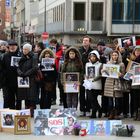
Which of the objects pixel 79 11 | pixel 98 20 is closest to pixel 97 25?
pixel 98 20

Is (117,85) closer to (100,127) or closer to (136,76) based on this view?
(136,76)

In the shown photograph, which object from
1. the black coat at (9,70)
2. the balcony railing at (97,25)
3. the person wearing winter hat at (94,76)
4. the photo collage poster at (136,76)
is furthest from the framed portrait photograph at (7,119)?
the balcony railing at (97,25)

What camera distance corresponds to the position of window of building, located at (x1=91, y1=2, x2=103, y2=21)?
206ft

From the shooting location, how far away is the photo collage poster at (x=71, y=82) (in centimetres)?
1405

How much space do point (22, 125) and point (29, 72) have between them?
259 cm

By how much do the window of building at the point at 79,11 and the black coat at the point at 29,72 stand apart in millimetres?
49018

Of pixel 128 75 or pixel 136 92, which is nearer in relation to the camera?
pixel 128 75

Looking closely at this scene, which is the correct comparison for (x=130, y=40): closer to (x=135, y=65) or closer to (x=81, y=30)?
(x=135, y=65)

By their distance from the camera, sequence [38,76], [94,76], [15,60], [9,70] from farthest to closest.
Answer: [38,76] < [9,70] < [15,60] < [94,76]

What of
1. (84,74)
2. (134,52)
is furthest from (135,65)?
(84,74)

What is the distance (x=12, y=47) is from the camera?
1419 cm

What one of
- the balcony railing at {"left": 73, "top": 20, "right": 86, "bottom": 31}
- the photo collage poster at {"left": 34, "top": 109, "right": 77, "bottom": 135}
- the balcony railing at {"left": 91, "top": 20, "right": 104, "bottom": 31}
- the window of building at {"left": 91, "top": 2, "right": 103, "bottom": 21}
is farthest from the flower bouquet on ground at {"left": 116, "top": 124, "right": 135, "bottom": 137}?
the window of building at {"left": 91, "top": 2, "right": 103, "bottom": 21}

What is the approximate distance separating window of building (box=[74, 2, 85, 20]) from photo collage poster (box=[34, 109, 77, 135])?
51606mm

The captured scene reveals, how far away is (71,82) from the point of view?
1409 centimetres
